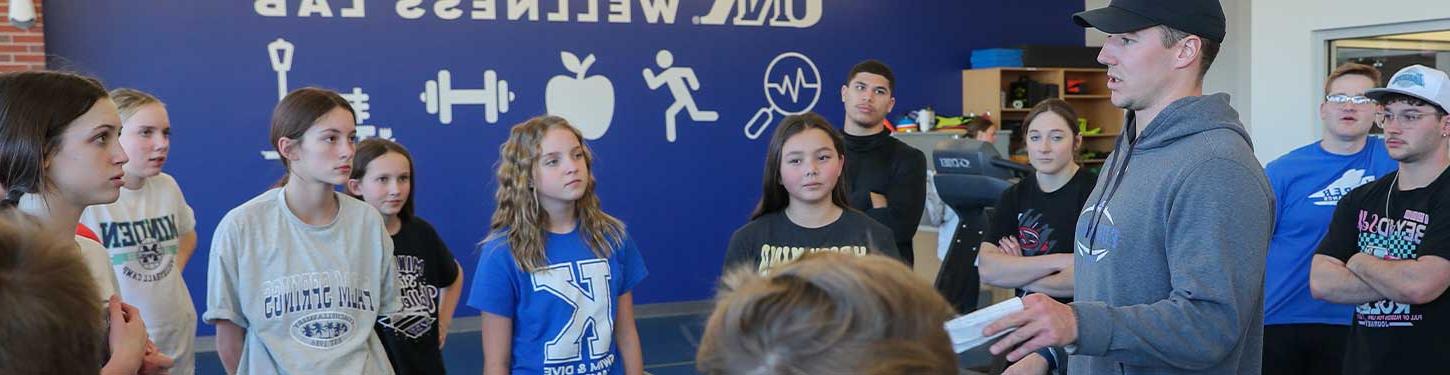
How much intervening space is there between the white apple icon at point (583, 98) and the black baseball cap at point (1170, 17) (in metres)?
5.92

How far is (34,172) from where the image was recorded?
6.68ft

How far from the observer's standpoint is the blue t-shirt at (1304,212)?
3.54 metres

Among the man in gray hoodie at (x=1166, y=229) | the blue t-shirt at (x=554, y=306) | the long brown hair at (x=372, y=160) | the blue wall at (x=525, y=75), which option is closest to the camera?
the man in gray hoodie at (x=1166, y=229)

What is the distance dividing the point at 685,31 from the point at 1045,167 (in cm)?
472

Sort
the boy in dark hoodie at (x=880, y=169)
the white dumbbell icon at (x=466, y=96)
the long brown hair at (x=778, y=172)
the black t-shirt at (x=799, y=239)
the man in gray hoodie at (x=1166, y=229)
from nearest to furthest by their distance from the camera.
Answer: the man in gray hoodie at (x=1166, y=229) → the black t-shirt at (x=799, y=239) → the long brown hair at (x=778, y=172) → the boy in dark hoodie at (x=880, y=169) → the white dumbbell icon at (x=466, y=96)

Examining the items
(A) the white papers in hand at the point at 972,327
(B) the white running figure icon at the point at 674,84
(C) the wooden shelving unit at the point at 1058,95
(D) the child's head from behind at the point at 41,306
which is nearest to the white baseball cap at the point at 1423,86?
(A) the white papers in hand at the point at 972,327

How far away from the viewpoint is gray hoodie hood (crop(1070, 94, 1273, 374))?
1779mm

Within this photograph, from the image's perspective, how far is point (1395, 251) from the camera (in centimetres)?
298

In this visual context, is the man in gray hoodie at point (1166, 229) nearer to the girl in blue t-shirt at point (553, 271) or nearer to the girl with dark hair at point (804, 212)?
the girl with dark hair at point (804, 212)

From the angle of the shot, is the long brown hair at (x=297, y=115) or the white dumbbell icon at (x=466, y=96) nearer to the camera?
→ the long brown hair at (x=297, y=115)

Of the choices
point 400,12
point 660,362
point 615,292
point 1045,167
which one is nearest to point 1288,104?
point 1045,167

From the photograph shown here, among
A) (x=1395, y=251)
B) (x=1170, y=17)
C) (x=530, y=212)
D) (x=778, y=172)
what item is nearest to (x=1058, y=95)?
(x=1395, y=251)

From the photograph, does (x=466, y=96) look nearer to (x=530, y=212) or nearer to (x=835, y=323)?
(x=530, y=212)

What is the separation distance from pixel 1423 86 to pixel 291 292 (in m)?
2.98
